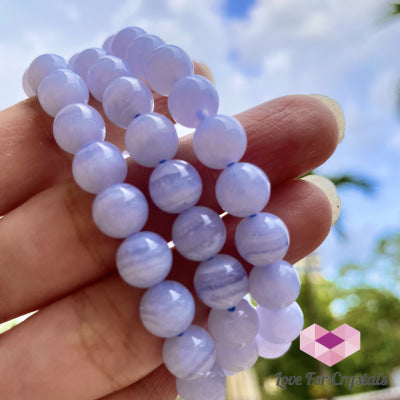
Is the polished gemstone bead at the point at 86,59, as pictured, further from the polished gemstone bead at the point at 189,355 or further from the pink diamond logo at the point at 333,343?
the pink diamond logo at the point at 333,343

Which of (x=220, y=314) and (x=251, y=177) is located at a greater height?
(x=251, y=177)

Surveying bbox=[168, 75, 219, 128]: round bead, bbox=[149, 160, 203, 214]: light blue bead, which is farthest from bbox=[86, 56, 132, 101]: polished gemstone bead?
bbox=[149, 160, 203, 214]: light blue bead

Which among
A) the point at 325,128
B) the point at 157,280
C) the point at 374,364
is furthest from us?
the point at 374,364

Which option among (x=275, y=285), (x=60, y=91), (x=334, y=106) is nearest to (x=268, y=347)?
(x=275, y=285)

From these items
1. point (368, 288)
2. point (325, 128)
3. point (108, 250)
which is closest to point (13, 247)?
point (108, 250)

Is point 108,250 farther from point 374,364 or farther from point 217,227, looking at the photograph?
point 374,364

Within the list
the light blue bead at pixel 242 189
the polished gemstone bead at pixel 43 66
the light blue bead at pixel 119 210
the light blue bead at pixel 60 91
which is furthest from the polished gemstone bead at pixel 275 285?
the polished gemstone bead at pixel 43 66

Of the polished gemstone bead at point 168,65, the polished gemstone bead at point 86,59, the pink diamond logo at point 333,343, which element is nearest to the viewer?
the polished gemstone bead at point 168,65

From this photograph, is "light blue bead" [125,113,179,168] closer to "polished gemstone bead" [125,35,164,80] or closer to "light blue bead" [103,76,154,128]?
"light blue bead" [103,76,154,128]
